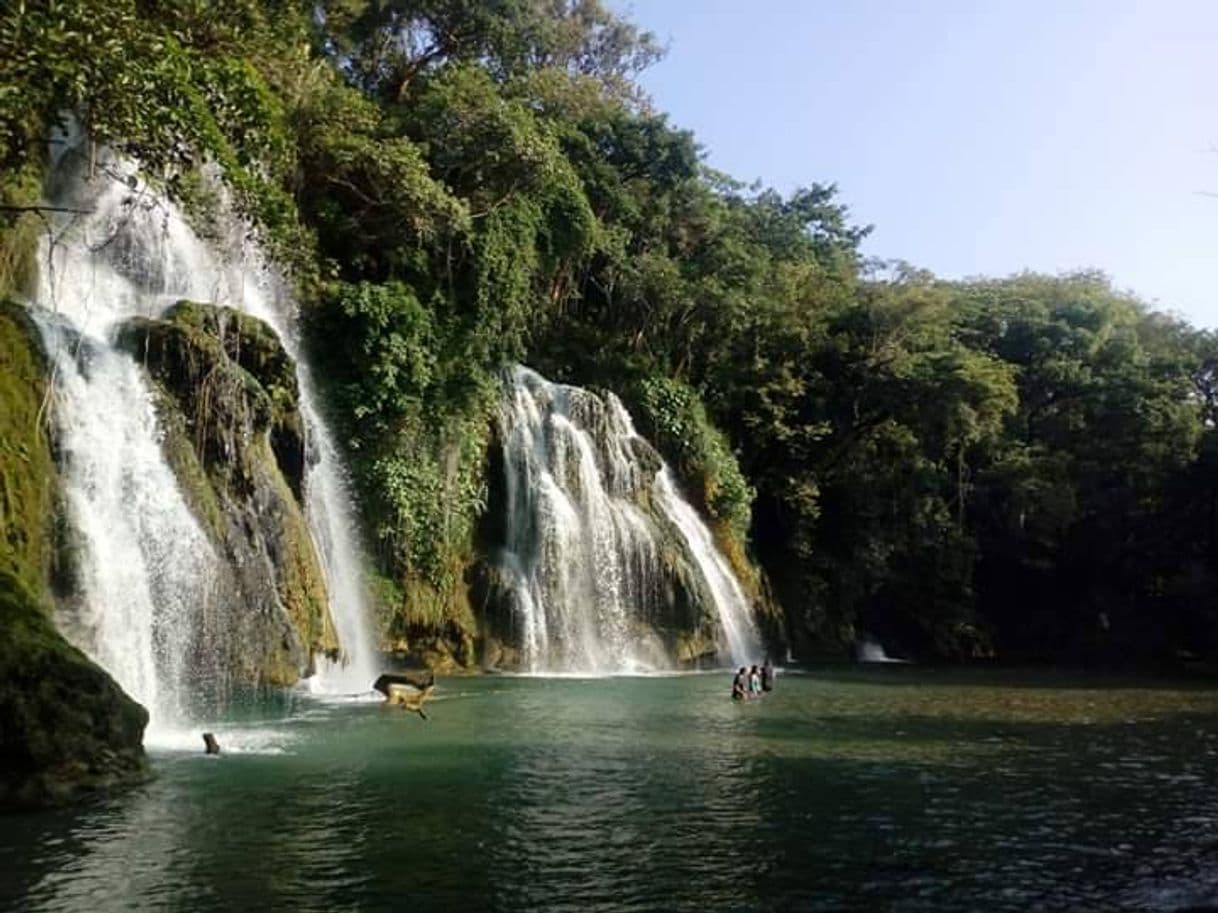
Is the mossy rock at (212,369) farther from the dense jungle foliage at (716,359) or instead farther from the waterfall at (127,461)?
the dense jungle foliage at (716,359)

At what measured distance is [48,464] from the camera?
48.1 ft

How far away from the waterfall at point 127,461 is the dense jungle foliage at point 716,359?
164 centimetres

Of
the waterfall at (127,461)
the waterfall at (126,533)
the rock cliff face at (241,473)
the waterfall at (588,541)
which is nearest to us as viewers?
the waterfall at (126,533)

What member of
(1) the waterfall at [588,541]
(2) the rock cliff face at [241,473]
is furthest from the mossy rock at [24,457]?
(1) the waterfall at [588,541]

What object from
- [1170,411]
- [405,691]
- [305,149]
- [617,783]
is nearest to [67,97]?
[617,783]

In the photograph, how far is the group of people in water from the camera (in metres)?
19.6

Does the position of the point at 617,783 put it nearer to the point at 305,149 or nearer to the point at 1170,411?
the point at 305,149

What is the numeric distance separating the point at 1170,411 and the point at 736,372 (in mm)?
14523

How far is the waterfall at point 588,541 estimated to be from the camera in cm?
2597

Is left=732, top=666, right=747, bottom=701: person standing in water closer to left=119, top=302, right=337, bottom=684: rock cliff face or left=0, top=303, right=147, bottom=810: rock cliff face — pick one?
left=119, top=302, right=337, bottom=684: rock cliff face

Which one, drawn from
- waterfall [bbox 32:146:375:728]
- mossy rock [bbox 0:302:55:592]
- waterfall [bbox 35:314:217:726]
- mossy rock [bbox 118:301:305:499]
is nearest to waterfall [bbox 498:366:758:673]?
waterfall [bbox 32:146:375:728]

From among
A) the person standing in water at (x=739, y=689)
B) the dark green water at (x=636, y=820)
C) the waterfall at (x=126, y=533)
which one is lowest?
the dark green water at (x=636, y=820)

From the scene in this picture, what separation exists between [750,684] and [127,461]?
423 inches

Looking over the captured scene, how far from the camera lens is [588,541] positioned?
27000mm
